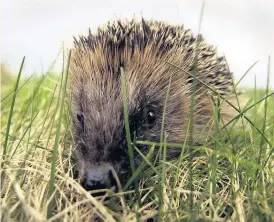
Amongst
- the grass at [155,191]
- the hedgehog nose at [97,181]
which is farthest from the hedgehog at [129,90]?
the grass at [155,191]

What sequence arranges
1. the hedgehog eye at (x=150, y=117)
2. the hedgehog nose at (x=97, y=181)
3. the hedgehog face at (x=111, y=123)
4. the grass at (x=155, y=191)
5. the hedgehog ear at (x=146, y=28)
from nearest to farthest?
1. the grass at (x=155, y=191)
2. the hedgehog nose at (x=97, y=181)
3. the hedgehog face at (x=111, y=123)
4. the hedgehog eye at (x=150, y=117)
5. the hedgehog ear at (x=146, y=28)

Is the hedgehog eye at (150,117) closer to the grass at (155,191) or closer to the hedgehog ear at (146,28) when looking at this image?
the grass at (155,191)

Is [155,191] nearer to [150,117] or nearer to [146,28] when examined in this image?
[150,117]

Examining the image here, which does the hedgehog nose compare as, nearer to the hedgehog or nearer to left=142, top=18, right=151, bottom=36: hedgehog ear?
the hedgehog

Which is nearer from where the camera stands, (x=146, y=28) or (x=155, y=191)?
(x=155, y=191)

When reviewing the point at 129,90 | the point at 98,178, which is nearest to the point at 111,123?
the point at 129,90

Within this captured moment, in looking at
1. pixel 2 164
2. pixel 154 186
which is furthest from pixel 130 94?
pixel 2 164

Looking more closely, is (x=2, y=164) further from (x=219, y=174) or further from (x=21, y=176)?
(x=219, y=174)
